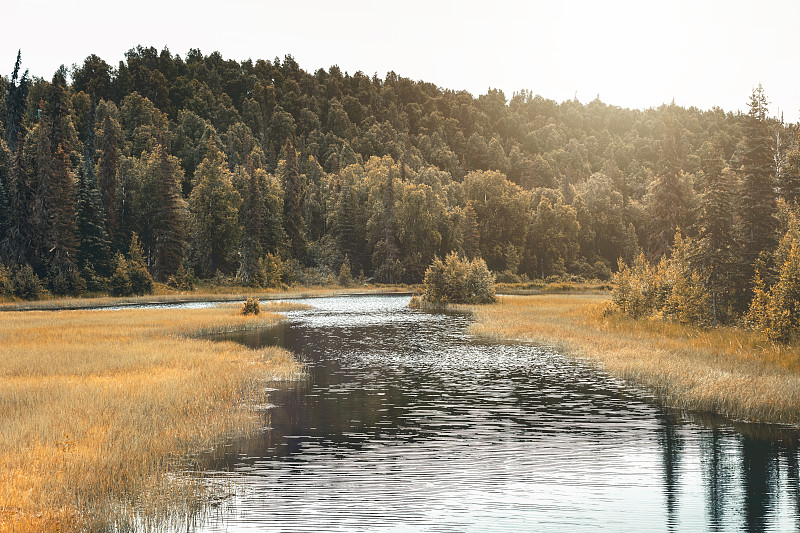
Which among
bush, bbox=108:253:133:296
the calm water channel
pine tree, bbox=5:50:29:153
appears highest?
pine tree, bbox=5:50:29:153

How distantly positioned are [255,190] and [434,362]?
10384 centimetres

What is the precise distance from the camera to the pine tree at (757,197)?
43906 mm

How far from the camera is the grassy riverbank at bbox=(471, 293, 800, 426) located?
2653 centimetres

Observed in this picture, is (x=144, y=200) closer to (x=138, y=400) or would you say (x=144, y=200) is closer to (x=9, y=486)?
(x=138, y=400)

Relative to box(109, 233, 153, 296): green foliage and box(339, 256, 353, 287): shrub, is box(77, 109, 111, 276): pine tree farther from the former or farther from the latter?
box(339, 256, 353, 287): shrub

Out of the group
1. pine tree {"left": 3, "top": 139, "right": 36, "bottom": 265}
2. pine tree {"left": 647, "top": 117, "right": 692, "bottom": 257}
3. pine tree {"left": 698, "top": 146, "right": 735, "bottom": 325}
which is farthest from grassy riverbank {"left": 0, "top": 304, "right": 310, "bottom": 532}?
pine tree {"left": 647, "top": 117, "right": 692, "bottom": 257}

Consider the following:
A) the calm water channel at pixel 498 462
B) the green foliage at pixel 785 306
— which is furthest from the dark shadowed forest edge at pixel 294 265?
the calm water channel at pixel 498 462

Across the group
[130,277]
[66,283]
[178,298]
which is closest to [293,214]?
[178,298]

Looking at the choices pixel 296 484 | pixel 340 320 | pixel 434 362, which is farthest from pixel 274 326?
pixel 296 484

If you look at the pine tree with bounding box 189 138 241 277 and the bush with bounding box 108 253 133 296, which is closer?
the bush with bounding box 108 253 133 296

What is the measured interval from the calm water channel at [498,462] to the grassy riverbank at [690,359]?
1.68m

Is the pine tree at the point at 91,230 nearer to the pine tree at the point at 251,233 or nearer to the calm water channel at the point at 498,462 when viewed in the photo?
the pine tree at the point at 251,233

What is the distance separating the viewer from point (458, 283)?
92.3 meters

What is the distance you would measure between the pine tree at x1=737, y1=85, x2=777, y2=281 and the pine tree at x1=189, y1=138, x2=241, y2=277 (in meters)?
106
